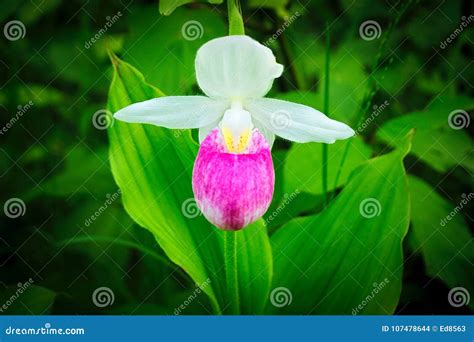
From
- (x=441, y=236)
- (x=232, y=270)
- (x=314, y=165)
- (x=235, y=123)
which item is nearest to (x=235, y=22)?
(x=235, y=123)

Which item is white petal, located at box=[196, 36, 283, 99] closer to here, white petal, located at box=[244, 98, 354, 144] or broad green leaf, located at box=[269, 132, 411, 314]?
white petal, located at box=[244, 98, 354, 144]

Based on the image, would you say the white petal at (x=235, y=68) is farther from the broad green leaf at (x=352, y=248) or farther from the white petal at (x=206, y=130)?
the broad green leaf at (x=352, y=248)

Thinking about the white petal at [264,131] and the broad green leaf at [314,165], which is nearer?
the white petal at [264,131]

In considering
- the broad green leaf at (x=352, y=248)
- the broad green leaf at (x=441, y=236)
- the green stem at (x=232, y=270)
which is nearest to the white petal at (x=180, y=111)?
the green stem at (x=232, y=270)

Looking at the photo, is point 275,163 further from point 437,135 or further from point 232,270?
point 437,135

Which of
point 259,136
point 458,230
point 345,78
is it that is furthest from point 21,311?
point 458,230
